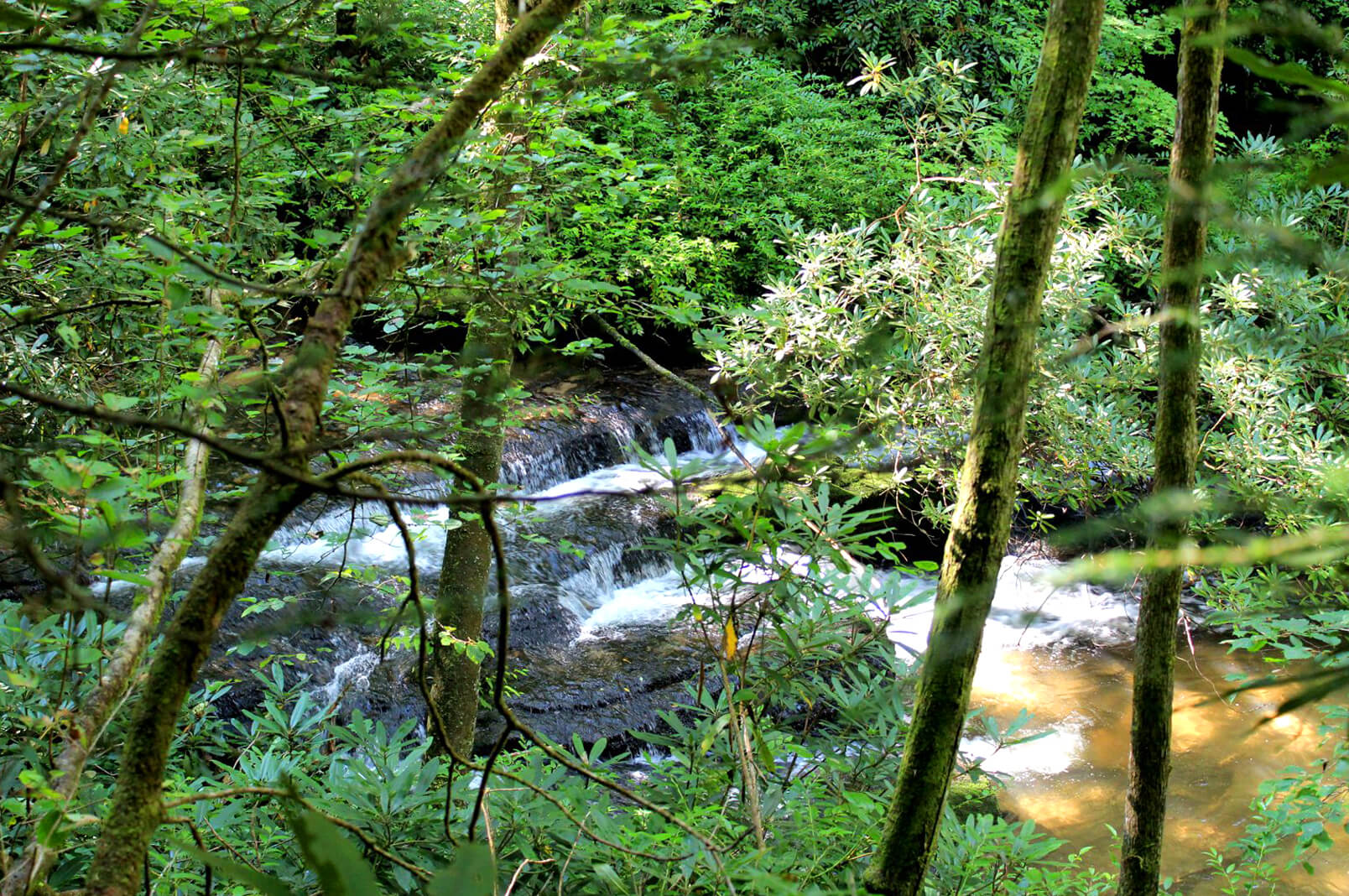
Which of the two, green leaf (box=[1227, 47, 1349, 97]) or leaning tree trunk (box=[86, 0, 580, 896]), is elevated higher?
green leaf (box=[1227, 47, 1349, 97])

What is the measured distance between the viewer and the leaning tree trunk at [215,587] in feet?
3.14

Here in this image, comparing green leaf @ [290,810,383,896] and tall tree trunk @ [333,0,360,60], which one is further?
tall tree trunk @ [333,0,360,60]

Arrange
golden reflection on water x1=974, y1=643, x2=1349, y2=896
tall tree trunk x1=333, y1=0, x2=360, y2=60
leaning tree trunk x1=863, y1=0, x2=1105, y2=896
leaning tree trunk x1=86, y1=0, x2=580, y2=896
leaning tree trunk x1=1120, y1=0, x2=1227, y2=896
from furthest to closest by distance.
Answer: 1. golden reflection on water x1=974, y1=643, x2=1349, y2=896
2. leaning tree trunk x1=1120, y1=0, x2=1227, y2=896
3. leaning tree trunk x1=863, y1=0, x2=1105, y2=896
4. tall tree trunk x1=333, y1=0, x2=360, y2=60
5. leaning tree trunk x1=86, y1=0, x2=580, y2=896

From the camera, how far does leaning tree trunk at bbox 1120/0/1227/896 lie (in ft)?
8.25

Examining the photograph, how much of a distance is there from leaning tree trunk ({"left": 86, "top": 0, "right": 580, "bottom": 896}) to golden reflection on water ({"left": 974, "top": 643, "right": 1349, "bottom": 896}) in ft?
18.8

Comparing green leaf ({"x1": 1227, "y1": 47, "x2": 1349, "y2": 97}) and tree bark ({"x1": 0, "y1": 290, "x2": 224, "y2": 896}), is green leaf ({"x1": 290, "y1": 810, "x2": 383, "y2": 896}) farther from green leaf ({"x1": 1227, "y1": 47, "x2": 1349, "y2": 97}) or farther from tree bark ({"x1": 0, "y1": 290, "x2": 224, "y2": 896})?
tree bark ({"x1": 0, "y1": 290, "x2": 224, "y2": 896})

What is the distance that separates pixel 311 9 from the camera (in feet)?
5.64

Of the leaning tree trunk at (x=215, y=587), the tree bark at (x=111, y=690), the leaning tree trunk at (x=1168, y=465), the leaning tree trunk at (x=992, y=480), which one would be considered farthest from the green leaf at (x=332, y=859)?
the leaning tree trunk at (x=1168, y=465)

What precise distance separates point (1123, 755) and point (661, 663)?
3.35m

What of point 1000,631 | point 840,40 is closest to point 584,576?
point 1000,631

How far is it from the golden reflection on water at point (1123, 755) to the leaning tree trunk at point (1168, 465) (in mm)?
3092

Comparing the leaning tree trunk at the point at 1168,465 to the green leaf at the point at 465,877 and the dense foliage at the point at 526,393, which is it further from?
the green leaf at the point at 465,877

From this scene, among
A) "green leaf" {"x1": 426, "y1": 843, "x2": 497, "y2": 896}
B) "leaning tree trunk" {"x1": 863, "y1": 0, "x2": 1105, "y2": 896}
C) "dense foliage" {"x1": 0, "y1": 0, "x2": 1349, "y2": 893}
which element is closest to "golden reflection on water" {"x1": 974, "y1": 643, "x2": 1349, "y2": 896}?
"dense foliage" {"x1": 0, "y1": 0, "x2": 1349, "y2": 893}

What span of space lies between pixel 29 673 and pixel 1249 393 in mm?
4690
